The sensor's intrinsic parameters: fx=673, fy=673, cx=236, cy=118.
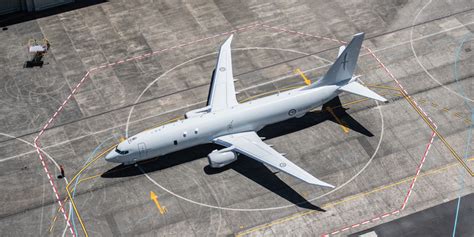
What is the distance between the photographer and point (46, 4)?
115 m

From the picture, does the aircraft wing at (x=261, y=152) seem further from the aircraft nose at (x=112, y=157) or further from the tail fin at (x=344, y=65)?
the aircraft nose at (x=112, y=157)

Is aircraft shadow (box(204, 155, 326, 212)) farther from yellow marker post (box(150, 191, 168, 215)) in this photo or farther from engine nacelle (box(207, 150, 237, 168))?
yellow marker post (box(150, 191, 168, 215))

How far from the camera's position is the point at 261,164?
92188 millimetres

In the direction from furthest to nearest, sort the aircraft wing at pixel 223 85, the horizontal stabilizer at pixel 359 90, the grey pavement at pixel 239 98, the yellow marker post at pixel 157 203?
the aircraft wing at pixel 223 85 < the horizontal stabilizer at pixel 359 90 < the grey pavement at pixel 239 98 < the yellow marker post at pixel 157 203

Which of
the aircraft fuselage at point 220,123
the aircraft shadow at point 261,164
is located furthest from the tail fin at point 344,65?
the aircraft shadow at point 261,164

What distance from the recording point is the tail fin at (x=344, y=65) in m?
93.1

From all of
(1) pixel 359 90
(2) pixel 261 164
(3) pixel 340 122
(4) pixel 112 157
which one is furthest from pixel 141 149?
(1) pixel 359 90

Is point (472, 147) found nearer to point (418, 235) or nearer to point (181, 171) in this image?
point (418, 235)

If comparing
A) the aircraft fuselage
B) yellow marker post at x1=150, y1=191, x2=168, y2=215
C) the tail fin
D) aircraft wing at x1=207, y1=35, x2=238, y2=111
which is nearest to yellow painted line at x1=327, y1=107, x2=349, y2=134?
the aircraft fuselage

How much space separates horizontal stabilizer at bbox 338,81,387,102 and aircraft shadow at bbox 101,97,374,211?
187 inches

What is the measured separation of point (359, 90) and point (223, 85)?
19476 millimetres

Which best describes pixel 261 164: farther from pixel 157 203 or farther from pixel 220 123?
pixel 157 203

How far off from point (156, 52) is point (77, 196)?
30.2 meters

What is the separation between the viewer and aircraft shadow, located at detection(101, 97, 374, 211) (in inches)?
3511
